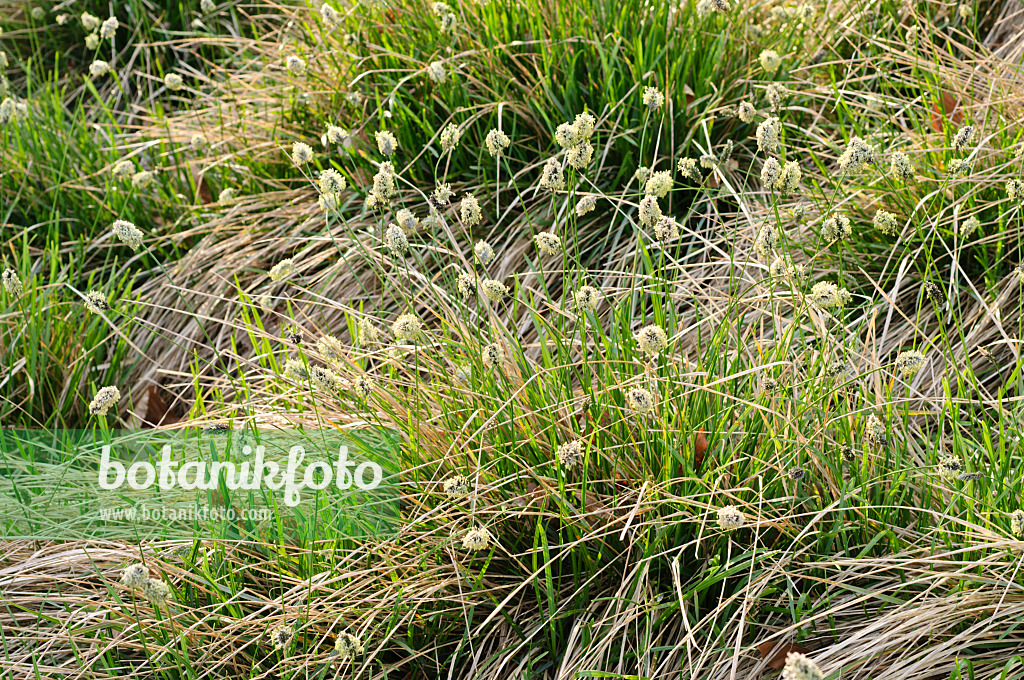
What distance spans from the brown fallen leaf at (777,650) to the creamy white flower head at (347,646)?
704 mm

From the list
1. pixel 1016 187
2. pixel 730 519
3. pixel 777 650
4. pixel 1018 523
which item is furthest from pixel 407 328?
pixel 1016 187

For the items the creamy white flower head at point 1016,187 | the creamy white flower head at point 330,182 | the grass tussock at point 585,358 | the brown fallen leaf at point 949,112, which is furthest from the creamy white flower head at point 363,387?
the brown fallen leaf at point 949,112

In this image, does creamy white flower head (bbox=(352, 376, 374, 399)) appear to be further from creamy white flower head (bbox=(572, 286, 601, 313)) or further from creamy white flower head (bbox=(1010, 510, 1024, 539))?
creamy white flower head (bbox=(1010, 510, 1024, 539))

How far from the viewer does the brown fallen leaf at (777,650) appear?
1.58 m

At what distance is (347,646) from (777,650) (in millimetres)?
755

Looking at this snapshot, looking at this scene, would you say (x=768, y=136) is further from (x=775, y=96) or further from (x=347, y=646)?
(x=347, y=646)

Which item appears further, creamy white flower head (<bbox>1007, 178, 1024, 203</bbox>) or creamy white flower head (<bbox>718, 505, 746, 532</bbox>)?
creamy white flower head (<bbox>1007, 178, 1024, 203</bbox>)

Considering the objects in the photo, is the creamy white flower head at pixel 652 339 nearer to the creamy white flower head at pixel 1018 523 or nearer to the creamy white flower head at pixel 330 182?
the creamy white flower head at pixel 1018 523

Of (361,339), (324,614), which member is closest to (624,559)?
(324,614)

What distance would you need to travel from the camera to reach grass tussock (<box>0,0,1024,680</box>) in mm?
1616

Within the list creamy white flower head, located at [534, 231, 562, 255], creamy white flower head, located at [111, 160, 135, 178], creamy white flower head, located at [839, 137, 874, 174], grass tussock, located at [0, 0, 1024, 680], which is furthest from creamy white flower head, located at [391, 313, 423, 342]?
creamy white flower head, located at [111, 160, 135, 178]

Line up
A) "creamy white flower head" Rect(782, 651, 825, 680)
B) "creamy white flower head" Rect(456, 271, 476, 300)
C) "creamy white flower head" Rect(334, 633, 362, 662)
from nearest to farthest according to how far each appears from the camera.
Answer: "creamy white flower head" Rect(782, 651, 825, 680)
"creamy white flower head" Rect(334, 633, 362, 662)
"creamy white flower head" Rect(456, 271, 476, 300)

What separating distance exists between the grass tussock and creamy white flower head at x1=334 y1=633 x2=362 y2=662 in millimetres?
14

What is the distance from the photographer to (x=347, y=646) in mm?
1575
